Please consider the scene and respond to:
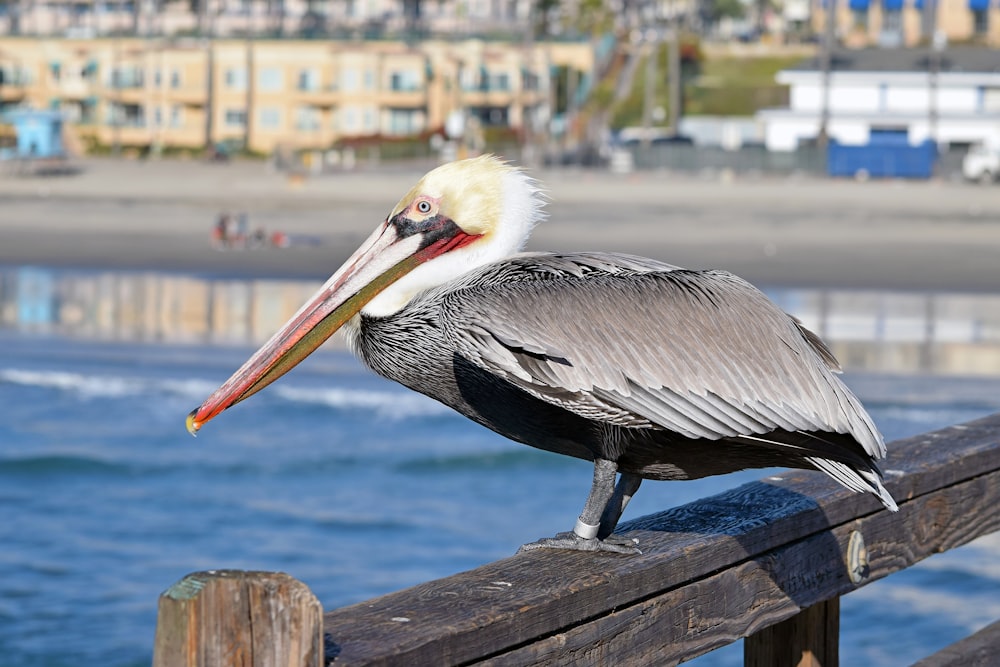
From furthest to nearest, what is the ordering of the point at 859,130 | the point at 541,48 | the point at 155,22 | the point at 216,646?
the point at 155,22 < the point at 541,48 < the point at 859,130 < the point at 216,646

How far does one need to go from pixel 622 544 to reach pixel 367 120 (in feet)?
225

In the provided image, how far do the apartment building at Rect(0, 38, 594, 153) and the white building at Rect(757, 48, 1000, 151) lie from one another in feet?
50.7

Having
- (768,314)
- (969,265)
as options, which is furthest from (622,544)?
(969,265)

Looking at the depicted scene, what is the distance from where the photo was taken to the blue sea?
21.2ft

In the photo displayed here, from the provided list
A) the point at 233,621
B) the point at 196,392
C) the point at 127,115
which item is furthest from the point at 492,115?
the point at 233,621

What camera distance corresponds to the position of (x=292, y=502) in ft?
27.5

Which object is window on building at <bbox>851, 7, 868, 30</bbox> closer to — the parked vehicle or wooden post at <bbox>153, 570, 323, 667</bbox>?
the parked vehicle

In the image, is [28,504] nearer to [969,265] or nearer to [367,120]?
[969,265]

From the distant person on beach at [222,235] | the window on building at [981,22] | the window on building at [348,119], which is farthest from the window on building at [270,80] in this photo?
the window on building at [981,22]

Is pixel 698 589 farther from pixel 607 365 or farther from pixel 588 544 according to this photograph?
pixel 607 365

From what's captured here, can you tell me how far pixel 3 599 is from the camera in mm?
6637

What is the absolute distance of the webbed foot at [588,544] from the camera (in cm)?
227

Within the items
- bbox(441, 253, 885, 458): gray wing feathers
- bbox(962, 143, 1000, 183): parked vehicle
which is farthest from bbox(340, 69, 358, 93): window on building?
bbox(441, 253, 885, 458): gray wing feathers

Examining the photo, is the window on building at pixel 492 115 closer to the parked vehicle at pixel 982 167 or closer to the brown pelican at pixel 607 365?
the parked vehicle at pixel 982 167
